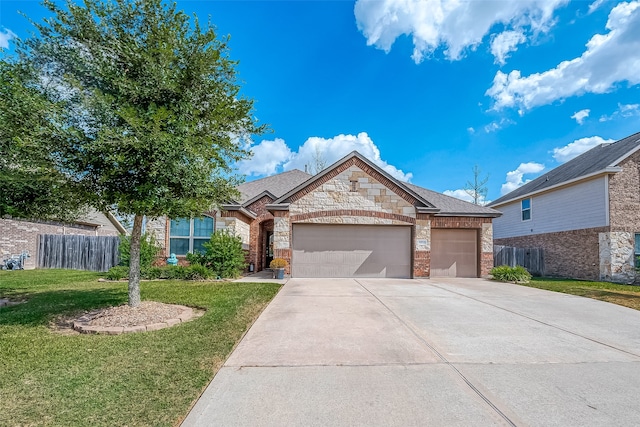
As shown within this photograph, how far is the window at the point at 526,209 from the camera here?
20.2m

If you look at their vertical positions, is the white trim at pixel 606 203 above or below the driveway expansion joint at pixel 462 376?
above

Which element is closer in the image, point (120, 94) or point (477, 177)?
point (120, 94)

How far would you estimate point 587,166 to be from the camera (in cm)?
1688

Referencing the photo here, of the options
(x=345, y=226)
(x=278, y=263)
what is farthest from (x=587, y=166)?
(x=278, y=263)

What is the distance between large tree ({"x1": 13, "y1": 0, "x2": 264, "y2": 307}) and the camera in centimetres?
→ 565

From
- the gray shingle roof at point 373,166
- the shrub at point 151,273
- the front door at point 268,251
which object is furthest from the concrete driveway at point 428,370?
the front door at point 268,251

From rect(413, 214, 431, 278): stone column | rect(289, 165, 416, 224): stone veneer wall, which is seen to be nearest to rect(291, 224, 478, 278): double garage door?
rect(413, 214, 431, 278): stone column

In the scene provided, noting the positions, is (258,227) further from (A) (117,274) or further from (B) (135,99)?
(B) (135,99)

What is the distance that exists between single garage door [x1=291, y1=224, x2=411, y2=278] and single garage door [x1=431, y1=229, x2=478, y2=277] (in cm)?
177

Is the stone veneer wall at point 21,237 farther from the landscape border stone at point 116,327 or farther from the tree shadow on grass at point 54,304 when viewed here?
the landscape border stone at point 116,327

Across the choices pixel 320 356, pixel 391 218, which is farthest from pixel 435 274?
pixel 320 356

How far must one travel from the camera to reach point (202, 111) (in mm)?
6773

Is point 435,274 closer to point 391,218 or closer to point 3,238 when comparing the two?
point 391,218

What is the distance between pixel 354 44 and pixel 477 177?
987 inches
